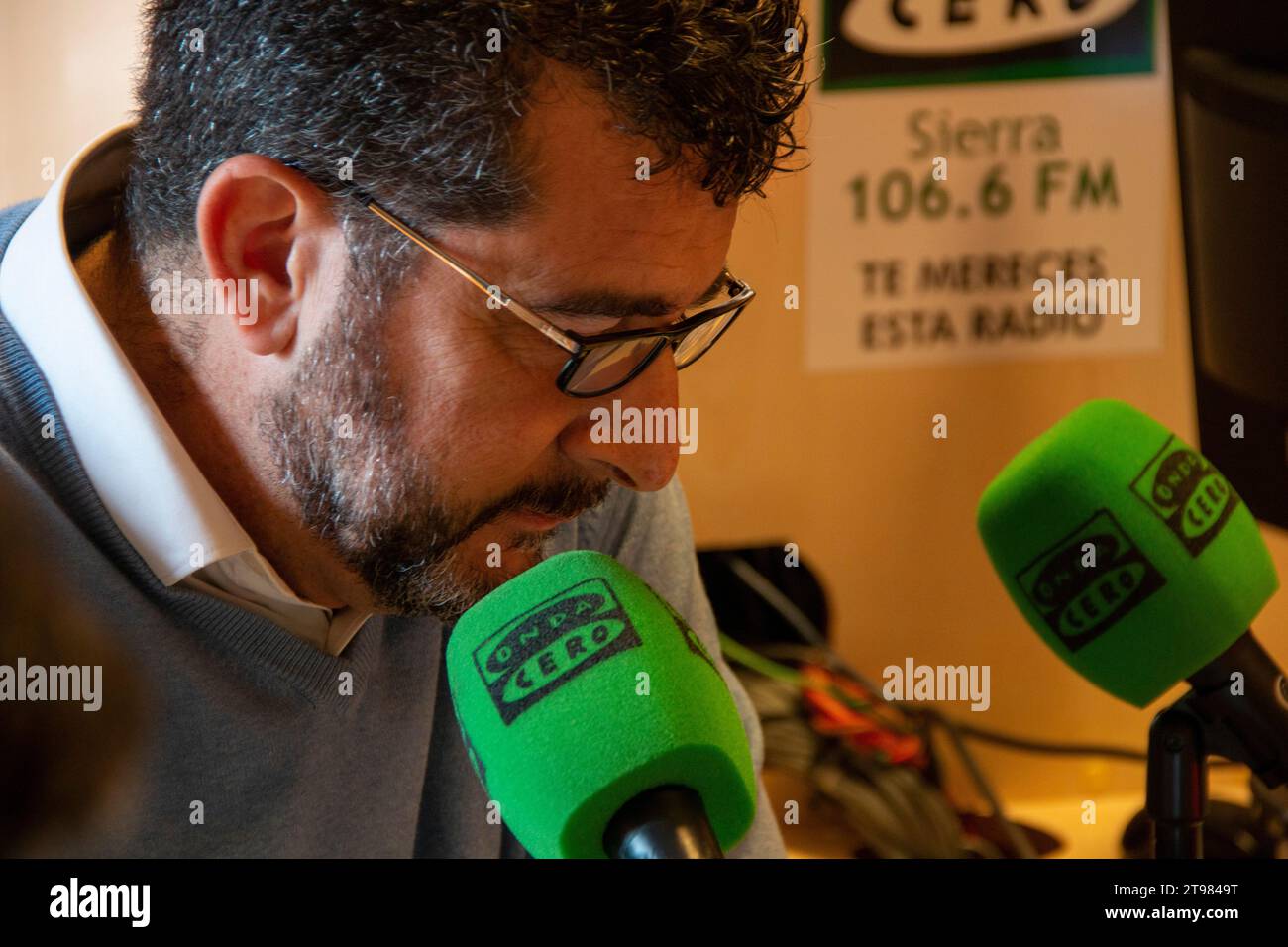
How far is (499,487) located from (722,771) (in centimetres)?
28

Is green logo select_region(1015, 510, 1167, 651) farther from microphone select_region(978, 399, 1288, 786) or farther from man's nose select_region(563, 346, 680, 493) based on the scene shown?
man's nose select_region(563, 346, 680, 493)

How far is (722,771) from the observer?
0.62 m

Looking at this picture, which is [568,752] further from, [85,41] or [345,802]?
[85,41]

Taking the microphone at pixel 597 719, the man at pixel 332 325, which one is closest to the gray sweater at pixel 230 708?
the man at pixel 332 325

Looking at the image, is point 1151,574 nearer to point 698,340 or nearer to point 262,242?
point 698,340

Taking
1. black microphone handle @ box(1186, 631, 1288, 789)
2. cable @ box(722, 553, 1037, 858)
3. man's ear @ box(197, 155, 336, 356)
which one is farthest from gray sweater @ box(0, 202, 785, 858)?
cable @ box(722, 553, 1037, 858)

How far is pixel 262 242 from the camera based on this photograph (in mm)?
812

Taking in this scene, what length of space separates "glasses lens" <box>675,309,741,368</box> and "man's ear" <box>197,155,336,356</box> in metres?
0.23

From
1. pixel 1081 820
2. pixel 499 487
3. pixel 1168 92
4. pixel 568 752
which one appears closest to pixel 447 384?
pixel 499 487

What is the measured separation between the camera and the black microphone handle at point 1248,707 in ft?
2.45

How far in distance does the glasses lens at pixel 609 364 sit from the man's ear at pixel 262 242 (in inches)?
6.8

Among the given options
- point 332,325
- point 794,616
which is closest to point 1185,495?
point 332,325

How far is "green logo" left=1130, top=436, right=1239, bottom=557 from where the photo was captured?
2.48ft

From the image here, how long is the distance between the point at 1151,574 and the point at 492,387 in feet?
1.33
